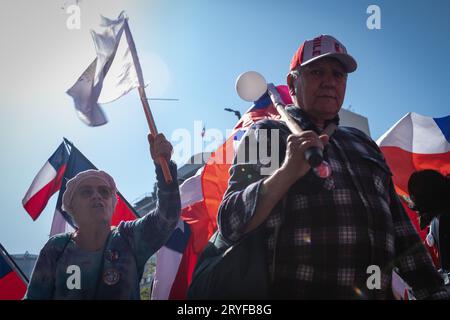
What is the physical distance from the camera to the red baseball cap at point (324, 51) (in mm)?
1908

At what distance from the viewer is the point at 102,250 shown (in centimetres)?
266

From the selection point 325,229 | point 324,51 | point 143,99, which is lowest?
point 325,229

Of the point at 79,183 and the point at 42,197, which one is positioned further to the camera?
the point at 42,197

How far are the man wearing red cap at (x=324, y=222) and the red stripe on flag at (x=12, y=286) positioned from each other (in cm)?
327

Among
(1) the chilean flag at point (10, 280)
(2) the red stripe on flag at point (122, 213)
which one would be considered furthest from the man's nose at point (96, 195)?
(1) the chilean flag at point (10, 280)

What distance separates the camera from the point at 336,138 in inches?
75.9

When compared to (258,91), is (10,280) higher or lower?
lower

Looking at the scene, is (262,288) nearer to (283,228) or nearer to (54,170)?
(283,228)

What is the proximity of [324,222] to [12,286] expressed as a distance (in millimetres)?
3575

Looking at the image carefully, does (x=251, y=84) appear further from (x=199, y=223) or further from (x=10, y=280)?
(x=10, y=280)

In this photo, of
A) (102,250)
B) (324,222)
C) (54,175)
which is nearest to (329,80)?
(324,222)

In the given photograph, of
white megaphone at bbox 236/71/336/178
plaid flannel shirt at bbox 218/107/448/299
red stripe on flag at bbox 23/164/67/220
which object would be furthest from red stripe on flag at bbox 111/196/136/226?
plaid flannel shirt at bbox 218/107/448/299

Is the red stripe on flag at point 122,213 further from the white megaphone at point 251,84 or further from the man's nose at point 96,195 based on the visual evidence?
the white megaphone at point 251,84
